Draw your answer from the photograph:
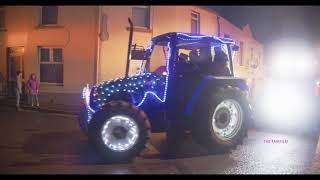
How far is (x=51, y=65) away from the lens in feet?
64.3

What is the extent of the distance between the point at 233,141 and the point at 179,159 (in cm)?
152

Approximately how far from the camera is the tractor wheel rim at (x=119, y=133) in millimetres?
7930

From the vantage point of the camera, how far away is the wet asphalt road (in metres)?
7.48

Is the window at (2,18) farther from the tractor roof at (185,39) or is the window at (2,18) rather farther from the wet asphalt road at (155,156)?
the tractor roof at (185,39)

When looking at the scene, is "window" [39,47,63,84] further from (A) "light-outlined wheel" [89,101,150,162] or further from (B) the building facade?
(A) "light-outlined wheel" [89,101,150,162]

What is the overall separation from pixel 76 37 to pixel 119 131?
11500 millimetres

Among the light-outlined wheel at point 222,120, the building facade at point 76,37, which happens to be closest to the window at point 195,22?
the building facade at point 76,37

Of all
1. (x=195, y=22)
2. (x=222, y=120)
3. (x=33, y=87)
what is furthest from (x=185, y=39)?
(x=195, y=22)

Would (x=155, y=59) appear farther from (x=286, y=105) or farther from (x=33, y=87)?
(x=286, y=105)

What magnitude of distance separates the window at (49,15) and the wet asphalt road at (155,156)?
885 cm

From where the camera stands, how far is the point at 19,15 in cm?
Answer: 2025

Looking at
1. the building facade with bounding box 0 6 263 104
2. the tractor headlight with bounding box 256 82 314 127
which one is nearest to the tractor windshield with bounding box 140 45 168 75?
the tractor headlight with bounding box 256 82 314 127

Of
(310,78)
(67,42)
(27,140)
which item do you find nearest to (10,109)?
(67,42)
